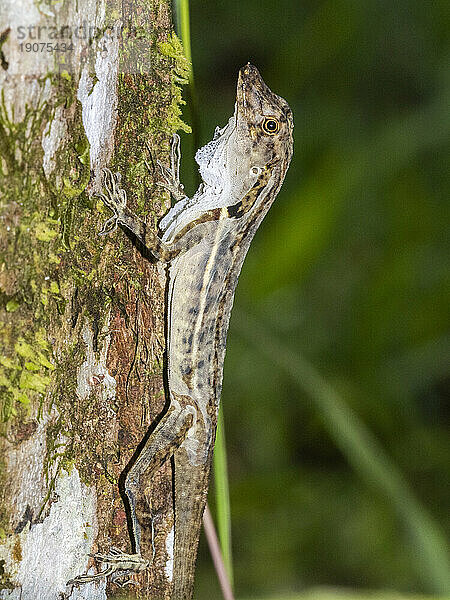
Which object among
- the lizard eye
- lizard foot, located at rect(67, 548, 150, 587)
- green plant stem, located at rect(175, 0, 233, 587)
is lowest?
lizard foot, located at rect(67, 548, 150, 587)

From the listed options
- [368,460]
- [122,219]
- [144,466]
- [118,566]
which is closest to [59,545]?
[118,566]

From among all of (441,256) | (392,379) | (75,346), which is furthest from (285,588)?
(75,346)

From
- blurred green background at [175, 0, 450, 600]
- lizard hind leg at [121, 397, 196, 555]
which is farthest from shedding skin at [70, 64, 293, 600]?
blurred green background at [175, 0, 450, 600]

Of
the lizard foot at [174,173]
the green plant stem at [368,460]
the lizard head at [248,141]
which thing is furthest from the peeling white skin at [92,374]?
the green plant stem at [368,460]

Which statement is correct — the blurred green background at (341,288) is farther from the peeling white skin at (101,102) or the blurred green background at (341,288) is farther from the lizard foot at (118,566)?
the peeling white skin at (101,102)

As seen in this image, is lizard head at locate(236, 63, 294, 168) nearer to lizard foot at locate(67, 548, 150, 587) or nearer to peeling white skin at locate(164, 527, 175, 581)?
peeling white skin at locate(164, 527, 175, 581)

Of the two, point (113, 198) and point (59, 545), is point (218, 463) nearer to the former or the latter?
point (59, 545)

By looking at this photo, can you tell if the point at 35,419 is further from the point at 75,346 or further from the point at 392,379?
the point at 392,379
